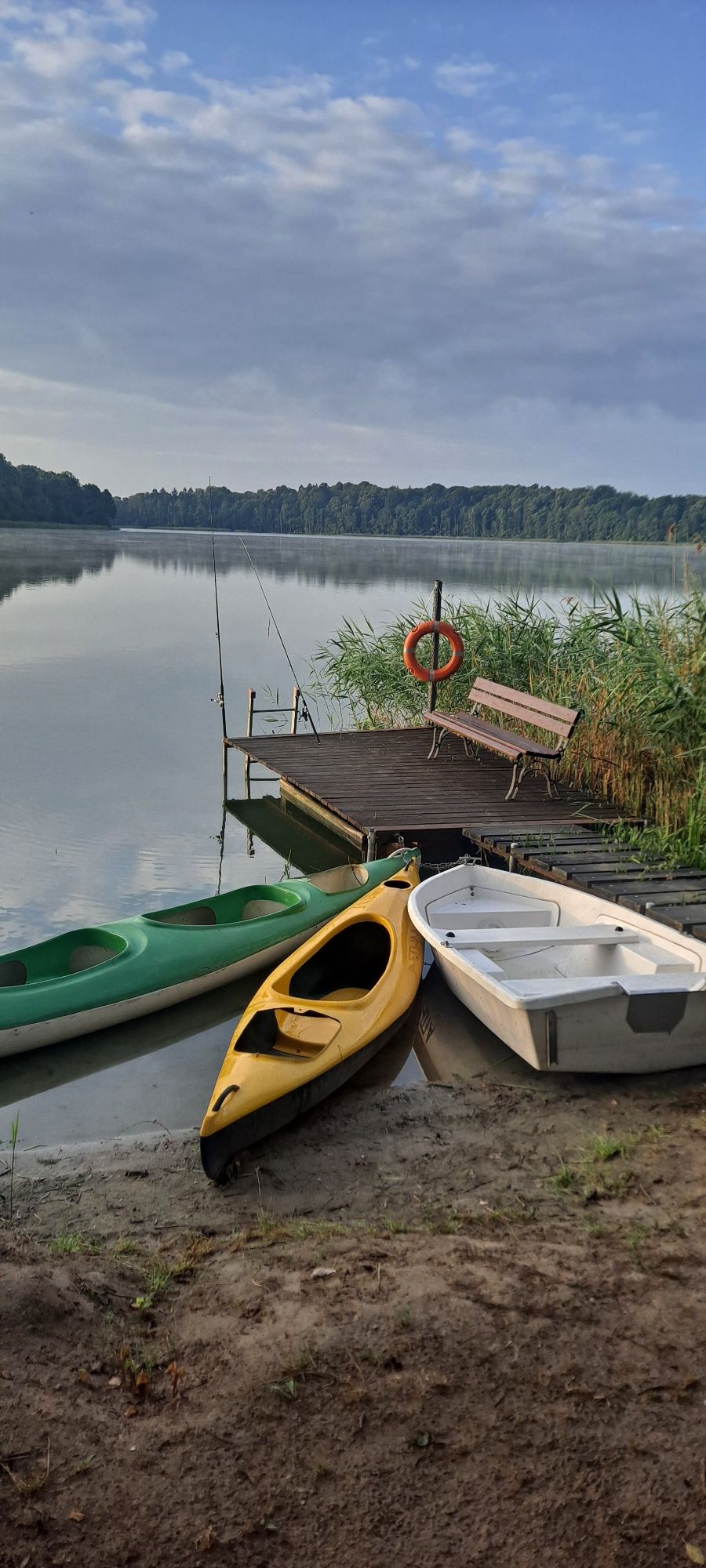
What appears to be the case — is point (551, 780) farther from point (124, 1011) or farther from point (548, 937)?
point (124, 1011)

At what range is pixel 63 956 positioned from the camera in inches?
211

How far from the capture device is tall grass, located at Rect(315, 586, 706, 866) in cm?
680

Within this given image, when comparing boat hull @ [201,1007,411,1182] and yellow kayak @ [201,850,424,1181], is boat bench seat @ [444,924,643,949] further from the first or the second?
boat hull @ [201,1007,411,1182]

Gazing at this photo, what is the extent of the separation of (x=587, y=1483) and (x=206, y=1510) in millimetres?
740

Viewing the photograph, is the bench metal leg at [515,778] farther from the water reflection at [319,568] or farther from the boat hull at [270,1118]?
the water reflection at [319,568]

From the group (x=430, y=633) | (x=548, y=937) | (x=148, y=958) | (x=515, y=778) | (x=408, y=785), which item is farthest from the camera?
(x=430, y=633)

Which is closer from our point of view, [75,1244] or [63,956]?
[75,1244]

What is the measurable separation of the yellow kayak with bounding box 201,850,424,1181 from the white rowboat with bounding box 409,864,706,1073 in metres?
0.27

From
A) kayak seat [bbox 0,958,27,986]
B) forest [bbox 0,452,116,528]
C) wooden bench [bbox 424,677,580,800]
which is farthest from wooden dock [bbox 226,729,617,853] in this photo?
forest [bbox 0,452,116,528]

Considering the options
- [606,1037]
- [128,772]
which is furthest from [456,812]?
[128,772]

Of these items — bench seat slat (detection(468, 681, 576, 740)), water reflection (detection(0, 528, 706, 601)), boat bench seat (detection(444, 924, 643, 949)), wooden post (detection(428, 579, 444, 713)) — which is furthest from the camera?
water reflection (detection(0, 528, 706, 601))

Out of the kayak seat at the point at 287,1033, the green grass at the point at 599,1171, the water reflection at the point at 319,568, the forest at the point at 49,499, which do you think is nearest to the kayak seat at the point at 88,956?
the kayak seat at the point at 287,1033

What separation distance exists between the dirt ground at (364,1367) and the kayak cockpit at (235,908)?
7.66ft

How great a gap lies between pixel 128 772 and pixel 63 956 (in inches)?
246
